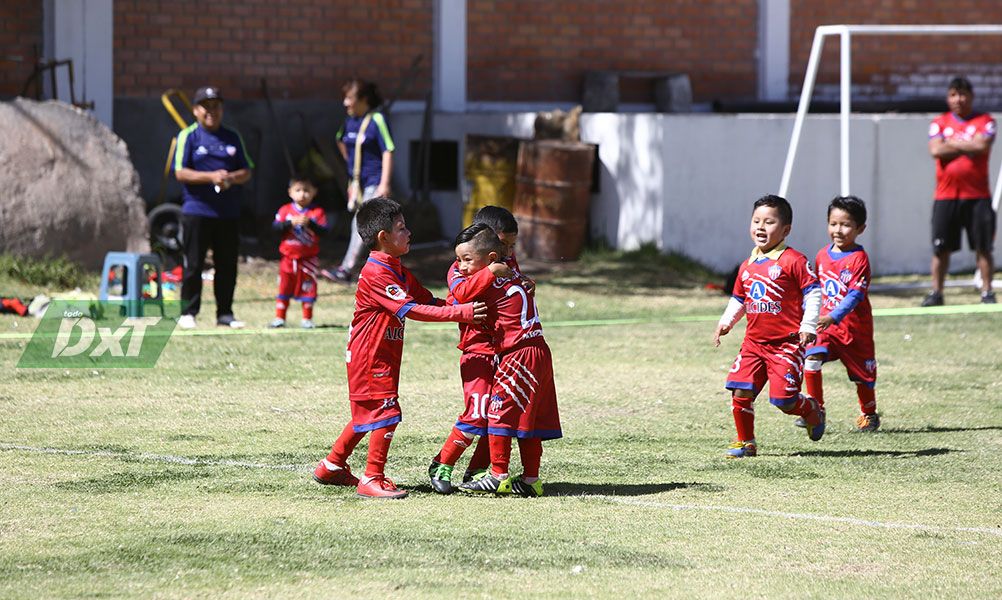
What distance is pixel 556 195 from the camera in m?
17.7

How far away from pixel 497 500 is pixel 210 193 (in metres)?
6.40

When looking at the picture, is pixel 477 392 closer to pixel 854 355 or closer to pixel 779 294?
pixel 779 294

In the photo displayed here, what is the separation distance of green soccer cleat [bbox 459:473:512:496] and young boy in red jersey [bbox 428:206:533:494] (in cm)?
6

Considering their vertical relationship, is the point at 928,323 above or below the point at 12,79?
below

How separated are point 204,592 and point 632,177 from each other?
42.7 ft

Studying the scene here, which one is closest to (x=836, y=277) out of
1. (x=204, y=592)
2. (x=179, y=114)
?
(x=204, y=592)

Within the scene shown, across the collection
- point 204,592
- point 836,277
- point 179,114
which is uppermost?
point 179,114

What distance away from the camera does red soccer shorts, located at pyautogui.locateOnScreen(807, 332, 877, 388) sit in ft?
27.8

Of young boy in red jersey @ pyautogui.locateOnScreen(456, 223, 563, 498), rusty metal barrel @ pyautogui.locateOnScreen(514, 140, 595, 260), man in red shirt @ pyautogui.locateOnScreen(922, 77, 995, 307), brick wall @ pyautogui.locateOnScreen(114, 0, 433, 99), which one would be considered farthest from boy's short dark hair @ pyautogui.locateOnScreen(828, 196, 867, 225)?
brick wall @ pyautogui.locateOnScreen(114, 0, 433, 99)

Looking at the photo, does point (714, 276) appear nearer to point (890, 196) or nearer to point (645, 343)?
point (890, 196)

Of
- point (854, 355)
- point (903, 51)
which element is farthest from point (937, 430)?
point (903, 51)

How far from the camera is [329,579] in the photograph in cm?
517

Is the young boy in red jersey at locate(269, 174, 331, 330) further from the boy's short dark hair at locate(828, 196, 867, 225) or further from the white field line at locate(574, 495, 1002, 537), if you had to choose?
the white field line at locate(574, 495, 1002, 537)

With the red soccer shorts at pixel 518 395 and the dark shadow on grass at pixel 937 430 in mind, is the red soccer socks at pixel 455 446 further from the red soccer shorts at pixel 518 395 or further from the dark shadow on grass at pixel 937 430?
the dark shadow on grass at pixel 937 430
